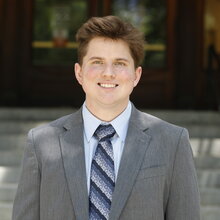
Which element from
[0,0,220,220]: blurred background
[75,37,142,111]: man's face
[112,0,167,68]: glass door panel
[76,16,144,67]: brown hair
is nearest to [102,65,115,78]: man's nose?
[75,37,142,111]: man's face

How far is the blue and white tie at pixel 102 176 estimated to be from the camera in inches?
89.3

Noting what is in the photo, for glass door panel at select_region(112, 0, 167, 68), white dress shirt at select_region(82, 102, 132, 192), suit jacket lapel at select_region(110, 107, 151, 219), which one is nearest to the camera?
suit jacket lapel at select_region(110, 107, 151, 219)

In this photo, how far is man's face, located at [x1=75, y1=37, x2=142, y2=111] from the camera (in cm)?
228

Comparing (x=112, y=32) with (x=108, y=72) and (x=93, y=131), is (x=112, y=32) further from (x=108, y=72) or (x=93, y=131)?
(x=93, y=131)

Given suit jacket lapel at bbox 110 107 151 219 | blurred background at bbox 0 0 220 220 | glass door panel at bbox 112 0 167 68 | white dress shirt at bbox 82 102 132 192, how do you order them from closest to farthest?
suit jacket lapel at bbox 110 107 151 219
white dress shirt at bbox 82 102 132 192
blurred background at bbox 0 0 220 220
glass door panel at bbox 112 0 167 68

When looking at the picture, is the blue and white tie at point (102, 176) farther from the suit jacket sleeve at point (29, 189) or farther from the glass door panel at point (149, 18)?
the glass door panel at point (149, 18)

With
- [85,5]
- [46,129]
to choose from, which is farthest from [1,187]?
[85,5]

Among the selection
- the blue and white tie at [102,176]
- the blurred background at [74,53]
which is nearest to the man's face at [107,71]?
the blue and white tie at [102,176]

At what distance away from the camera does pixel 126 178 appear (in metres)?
2.26

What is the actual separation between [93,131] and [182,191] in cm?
40

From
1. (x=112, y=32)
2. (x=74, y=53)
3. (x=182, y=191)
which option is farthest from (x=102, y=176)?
(x=74, y=53)

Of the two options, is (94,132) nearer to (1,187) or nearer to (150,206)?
(150,206)

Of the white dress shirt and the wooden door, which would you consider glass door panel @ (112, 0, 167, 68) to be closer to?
the wooden door

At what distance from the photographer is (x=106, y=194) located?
2277 millimetres
